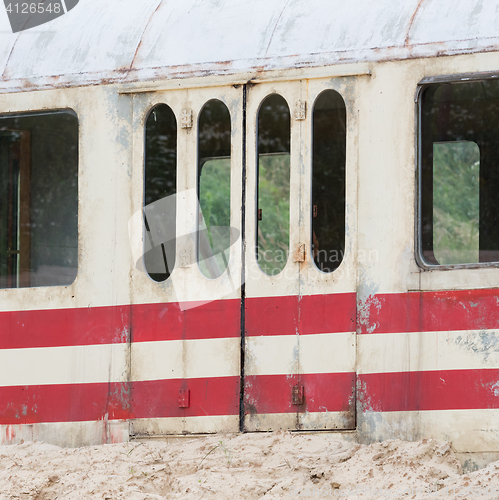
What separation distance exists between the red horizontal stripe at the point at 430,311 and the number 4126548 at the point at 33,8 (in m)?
2.80

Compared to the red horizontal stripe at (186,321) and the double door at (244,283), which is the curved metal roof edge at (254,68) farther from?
the red horizontal stripe at (186,321)

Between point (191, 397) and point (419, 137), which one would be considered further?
point (191, 397)

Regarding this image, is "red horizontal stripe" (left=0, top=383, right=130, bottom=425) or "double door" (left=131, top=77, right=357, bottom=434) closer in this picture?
"double door" (left=131, top=77, right=357, bottom=434)

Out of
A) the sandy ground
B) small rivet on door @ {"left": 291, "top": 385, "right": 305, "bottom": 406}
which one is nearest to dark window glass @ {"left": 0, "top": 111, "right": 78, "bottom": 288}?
the sandy ground

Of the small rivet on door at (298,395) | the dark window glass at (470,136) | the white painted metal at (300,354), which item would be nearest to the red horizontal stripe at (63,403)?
the white painted metal at (300,354)

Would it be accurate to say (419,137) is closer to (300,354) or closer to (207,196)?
(300,354)

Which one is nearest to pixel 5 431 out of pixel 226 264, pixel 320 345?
pixel 226 264

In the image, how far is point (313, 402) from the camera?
428 centimetres

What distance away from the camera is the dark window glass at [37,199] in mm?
5195

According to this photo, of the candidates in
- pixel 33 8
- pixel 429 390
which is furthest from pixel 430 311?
pixel 33 8

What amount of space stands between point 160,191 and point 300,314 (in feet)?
3.62

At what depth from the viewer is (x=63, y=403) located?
476 cm

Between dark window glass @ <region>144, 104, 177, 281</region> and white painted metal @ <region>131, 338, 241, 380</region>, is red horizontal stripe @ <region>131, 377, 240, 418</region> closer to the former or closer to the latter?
white painted metal @ <region>131, 338, 241, 380</region>

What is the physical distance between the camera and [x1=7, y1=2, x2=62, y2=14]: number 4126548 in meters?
5.26
